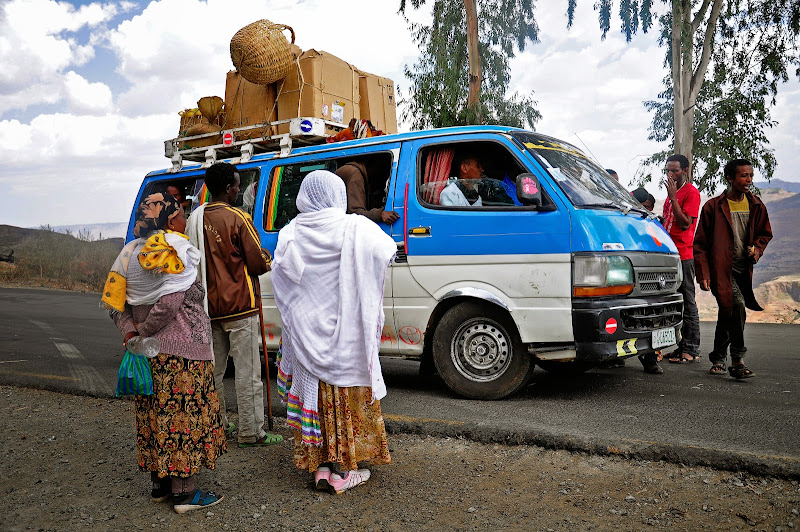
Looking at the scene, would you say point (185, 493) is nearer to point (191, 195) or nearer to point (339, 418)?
point (339, 418)

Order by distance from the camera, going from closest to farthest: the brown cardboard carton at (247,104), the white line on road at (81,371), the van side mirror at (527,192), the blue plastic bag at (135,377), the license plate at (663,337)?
the blue plastic bag at (135,377)
the van side mirror at (527,192)
the license plate at (663,337)
the white line on road at (81,371)
the brown cardboard carton at (247,104)

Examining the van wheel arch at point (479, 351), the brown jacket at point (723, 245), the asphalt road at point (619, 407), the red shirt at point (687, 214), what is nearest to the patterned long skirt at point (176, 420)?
the asphalt road at point (619, 407)

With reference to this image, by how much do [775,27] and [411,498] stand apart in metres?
19.0

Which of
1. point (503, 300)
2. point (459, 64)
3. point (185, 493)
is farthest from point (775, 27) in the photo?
point (185, 493)

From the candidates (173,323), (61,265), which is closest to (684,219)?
(173,323)

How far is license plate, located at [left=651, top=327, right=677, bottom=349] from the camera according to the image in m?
5.34

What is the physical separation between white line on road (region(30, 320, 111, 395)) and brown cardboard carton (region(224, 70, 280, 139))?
2828 millimetres

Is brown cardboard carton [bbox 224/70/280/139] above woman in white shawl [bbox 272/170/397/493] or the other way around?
above

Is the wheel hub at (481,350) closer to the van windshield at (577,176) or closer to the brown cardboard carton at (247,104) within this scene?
the van windshield at (577,176)

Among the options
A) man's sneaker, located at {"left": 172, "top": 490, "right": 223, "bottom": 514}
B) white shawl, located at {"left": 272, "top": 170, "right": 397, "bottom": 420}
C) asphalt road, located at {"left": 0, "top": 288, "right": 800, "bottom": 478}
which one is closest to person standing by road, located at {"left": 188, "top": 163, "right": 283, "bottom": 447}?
white shawl, located at {"left": 272, "top": 170, "right": 397, "bottom": 420}

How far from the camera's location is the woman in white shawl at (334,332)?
3.79 metres

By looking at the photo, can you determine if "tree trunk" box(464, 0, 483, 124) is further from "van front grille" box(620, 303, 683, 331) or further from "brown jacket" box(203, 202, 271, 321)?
"brown jacket" box(203, 202, 271, 321)

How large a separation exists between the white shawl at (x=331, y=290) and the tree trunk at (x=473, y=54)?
648 inches

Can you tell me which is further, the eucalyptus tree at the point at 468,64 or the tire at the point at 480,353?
the eucalyptus tree at the point at 468,64
